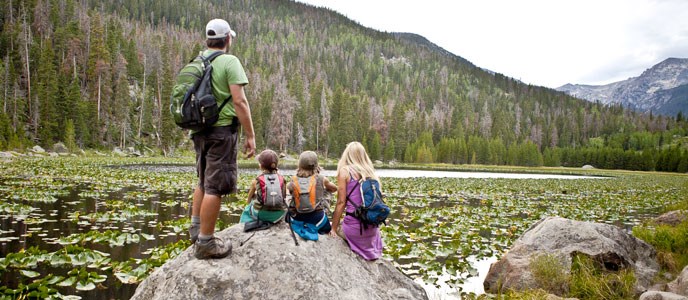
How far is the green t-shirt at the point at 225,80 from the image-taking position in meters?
4.35

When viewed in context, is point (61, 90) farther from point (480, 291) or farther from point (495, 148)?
point (495, 148)

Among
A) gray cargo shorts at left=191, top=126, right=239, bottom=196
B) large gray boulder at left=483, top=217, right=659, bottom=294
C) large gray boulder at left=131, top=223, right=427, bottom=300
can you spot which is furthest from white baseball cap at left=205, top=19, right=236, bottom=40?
large gray boulder at left=483, top=217, right=659, bottom=294

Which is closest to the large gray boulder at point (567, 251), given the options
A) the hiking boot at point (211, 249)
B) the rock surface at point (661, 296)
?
the rock surface at point (661, 296)

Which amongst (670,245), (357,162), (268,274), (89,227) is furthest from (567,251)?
(89,227)

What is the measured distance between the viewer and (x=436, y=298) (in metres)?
6.98

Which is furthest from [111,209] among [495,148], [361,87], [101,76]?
[361,87]

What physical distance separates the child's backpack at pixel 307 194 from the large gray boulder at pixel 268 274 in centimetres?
35

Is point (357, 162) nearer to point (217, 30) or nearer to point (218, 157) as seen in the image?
point (218, 157)

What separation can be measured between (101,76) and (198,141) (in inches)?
3065

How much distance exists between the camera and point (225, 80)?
442cm

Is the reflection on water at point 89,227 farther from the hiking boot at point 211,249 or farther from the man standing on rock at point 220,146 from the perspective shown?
the man standing on rock at point 220,146

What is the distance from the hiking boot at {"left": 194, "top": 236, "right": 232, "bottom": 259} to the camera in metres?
4.36

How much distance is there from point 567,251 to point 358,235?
4769 mm

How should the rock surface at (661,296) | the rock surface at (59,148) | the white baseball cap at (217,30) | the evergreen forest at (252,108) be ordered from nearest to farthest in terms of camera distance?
the white baseball cap at (217,30), the rock surface at (661,296), the rock surface at (59,148), the evergreen forest at (252,108)
